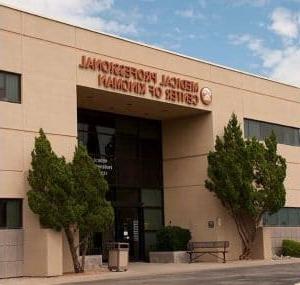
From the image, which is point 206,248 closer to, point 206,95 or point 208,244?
point 208,244

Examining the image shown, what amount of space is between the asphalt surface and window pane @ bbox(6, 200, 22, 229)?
186 inches

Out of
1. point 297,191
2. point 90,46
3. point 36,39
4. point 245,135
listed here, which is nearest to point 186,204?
point 245,135

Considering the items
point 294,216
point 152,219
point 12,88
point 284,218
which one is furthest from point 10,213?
point 294,216

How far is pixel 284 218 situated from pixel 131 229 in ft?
29.6

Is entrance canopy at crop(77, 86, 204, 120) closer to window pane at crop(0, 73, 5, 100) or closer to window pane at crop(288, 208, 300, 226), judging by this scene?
window pane at crop(0, 73, 5, 100)

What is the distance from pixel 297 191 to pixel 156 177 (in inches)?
338

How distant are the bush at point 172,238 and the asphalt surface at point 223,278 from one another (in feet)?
23.9

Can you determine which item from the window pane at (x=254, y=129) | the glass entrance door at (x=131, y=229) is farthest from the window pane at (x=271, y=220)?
the glass entrance door at (x=131, y=229)

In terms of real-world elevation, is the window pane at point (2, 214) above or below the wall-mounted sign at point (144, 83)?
below

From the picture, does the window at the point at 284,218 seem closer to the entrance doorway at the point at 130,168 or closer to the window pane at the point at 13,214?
the entrance doorway at the point at 130,168

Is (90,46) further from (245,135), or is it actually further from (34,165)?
(245,135)

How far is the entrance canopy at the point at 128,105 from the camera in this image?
2992 cm

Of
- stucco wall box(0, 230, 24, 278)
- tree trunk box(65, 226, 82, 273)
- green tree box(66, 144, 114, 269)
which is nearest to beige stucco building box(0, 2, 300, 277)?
stucco wall box(0, 230, 24, 278)

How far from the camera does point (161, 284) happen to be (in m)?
20.1
